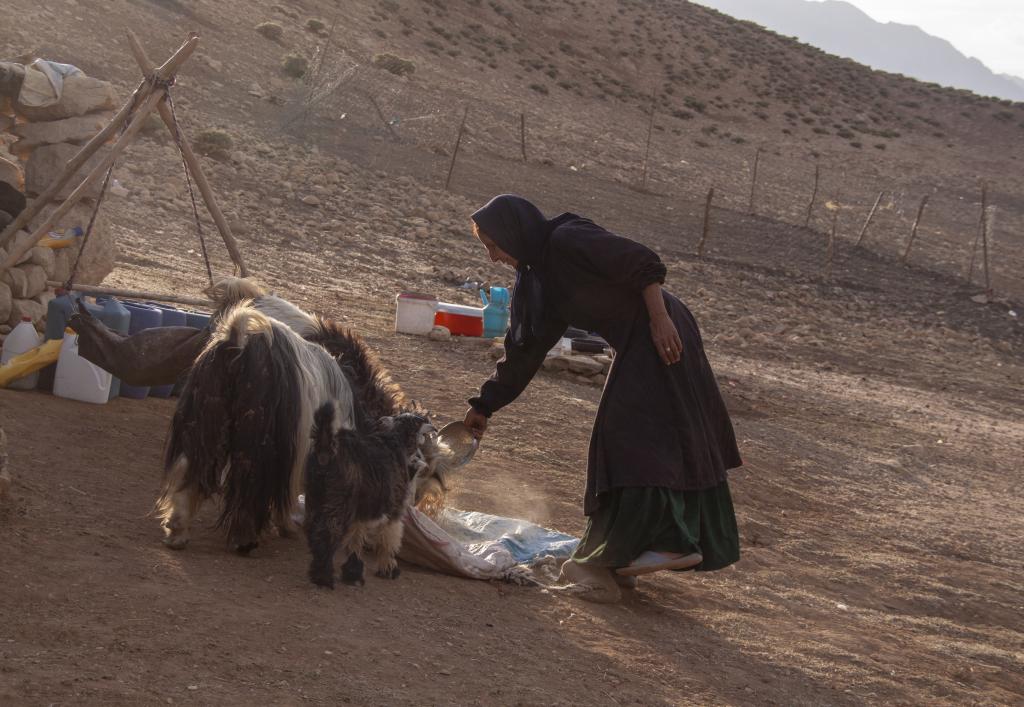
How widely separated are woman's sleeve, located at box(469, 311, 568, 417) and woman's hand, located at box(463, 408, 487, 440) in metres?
0.02

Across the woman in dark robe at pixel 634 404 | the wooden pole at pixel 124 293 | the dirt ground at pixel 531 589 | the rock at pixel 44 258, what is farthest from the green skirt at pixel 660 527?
the rock at pixel 44 258

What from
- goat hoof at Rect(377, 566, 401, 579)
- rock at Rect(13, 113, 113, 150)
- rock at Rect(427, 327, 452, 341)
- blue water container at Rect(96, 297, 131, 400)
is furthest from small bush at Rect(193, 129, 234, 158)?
goat hoof at Rect(377, 566, 401, 579)

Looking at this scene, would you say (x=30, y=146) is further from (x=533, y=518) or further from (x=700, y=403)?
(x=700, y=403)

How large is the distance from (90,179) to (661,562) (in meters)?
4.00

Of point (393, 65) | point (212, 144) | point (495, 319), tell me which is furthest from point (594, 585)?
point (393, 65)

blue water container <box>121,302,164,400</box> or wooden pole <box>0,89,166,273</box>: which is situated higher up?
wooden pole <box>0,89,166,273</box>

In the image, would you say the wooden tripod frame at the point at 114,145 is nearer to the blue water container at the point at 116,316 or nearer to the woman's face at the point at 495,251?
the blue water container at the point at 116,316

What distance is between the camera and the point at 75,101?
7.27 m

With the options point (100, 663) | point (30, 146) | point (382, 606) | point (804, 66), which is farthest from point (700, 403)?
point (804, 66)

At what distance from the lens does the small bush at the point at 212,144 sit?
17.8 m

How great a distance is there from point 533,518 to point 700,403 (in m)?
1.76

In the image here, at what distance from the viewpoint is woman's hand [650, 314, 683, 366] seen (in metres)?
4.27

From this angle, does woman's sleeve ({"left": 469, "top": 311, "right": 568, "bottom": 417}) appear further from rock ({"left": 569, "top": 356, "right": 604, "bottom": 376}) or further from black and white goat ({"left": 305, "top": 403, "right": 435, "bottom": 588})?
rock ({"left": 569, "top": 356, "right": 604, "bottom": 376})

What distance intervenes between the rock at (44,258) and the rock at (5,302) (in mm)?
395
